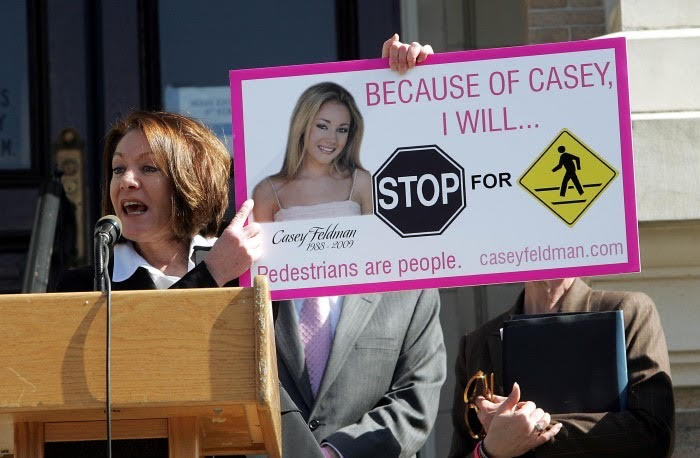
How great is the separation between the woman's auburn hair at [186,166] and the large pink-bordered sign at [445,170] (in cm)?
8

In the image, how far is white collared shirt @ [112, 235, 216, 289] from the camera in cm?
354

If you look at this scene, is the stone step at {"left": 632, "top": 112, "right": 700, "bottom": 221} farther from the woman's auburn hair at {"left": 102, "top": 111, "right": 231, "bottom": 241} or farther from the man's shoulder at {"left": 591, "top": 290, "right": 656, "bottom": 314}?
the woman's auburn hair at {"left": 102, "top": 111, "right": 231, "bottom": 241}

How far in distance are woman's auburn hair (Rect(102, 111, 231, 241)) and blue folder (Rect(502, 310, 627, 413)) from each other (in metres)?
0.88

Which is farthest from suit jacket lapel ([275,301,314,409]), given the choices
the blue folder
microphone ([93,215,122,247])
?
microphone ([93,215,122,247])

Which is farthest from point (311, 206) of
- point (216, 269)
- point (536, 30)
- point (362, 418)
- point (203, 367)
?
point (536, 30)

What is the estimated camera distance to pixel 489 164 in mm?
3682

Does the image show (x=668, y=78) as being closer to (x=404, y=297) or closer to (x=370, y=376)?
(x=404, y=297)

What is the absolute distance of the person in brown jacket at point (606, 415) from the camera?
11.4 feet

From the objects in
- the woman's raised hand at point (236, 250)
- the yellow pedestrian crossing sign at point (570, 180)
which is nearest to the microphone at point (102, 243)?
the woman's raised hand at point (236, 250)

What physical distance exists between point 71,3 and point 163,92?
572 mm

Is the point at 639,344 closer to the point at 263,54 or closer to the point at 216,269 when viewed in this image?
the point at 216,269

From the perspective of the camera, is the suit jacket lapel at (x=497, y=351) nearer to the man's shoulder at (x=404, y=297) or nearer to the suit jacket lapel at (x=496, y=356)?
the suit jacket lapel at (x=496, y=356)

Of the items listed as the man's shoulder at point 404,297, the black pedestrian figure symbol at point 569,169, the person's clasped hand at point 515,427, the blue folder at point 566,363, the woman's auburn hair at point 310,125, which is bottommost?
the person's clasped hand at point 515,427

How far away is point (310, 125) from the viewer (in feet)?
12.2
